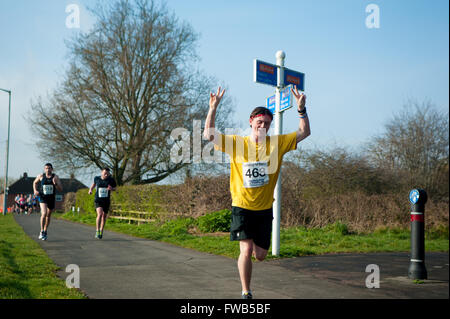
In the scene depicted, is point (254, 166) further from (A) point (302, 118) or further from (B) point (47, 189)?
(B) point (47, 189)

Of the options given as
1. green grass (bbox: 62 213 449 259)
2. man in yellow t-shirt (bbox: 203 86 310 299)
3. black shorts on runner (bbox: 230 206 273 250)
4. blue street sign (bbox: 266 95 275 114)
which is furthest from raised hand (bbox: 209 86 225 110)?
green grass (bbox: 62 213 449 259)

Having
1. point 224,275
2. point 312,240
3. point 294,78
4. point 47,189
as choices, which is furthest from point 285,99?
point 47,189

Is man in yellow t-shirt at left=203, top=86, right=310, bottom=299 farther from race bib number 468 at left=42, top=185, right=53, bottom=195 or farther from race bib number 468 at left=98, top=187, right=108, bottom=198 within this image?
race bib number 468 at left=98, top=187, right=108, bottom=198

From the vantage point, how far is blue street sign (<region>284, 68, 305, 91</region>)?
8429mm

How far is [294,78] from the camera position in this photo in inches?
337

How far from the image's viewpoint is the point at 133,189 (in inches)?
756

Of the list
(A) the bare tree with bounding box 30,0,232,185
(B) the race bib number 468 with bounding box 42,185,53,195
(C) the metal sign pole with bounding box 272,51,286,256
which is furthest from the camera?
(A) the bare tree with bounding box 30,0,232,185

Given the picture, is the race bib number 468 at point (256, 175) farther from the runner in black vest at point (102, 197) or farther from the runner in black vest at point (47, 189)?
the runner in black vest at point (102, 197)

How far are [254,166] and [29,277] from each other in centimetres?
368

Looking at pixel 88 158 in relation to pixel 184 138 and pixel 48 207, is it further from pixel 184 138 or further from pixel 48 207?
pixel 48 207

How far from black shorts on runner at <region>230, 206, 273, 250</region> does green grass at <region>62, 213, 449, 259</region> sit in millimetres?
3997

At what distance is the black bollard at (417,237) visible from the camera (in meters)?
6.29

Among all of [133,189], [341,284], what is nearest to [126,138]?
[133,189]

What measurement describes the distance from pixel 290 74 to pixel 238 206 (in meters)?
5.04
